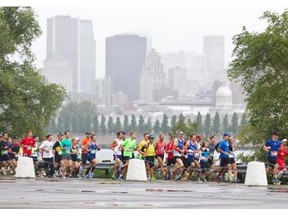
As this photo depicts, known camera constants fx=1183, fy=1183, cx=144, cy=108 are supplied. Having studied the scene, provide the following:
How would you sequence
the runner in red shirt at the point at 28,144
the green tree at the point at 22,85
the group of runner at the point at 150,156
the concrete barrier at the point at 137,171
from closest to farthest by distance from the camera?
the concrete barrier at the point at 137,171 < the group of runner at the point at 150,156 < the runner in red shirt at the point at 28,144 < the green tree at the point at 22,85

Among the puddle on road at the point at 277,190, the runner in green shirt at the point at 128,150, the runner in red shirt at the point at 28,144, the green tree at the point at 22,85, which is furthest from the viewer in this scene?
the green tree at the point at 22,85

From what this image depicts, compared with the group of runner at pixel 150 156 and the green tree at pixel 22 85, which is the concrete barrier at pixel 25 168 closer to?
the group of runner at pixel 150 156

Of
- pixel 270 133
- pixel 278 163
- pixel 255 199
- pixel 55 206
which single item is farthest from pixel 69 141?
pixel 55 206

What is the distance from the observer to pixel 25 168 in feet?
138

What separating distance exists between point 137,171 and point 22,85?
89.3 feet

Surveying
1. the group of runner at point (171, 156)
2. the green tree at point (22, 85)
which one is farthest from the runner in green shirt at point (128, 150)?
the green tree at point (22, 85)

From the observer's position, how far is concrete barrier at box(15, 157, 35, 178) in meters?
41.9

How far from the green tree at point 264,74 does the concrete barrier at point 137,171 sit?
42.8 feet

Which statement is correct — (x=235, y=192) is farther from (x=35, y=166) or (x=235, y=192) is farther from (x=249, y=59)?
(x=249, y=59)

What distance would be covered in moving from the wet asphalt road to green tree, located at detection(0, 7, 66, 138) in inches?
1194

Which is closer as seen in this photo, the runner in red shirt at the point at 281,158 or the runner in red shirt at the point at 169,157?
the runner in red shirt at the point at 281,158

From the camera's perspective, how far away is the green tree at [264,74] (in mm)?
53344

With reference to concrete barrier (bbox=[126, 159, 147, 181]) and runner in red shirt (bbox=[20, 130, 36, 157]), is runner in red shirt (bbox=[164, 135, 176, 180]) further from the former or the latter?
runner in red shirt (bbox=[20, 130, 36, 157])

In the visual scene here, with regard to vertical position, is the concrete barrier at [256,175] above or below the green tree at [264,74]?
below
